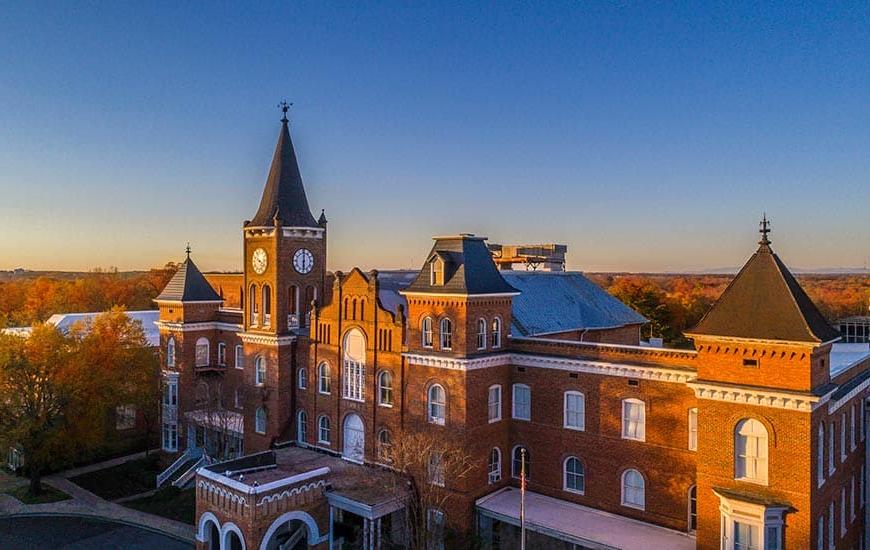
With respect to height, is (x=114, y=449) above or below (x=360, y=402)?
below

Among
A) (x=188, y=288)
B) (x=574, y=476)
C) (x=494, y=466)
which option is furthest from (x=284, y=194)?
(x=574, y=476)

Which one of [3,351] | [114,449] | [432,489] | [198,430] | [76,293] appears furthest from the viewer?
[76,293]

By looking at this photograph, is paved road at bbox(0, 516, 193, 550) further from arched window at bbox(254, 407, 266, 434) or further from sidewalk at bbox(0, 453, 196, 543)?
arched window at bbox(254, 407, 266, 434)

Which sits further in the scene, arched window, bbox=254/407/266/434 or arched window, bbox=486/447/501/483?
arched window, bbox=254/407/266/434

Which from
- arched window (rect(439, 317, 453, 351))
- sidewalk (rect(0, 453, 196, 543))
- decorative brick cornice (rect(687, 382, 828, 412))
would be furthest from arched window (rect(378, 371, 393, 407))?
decorative brick cornice (rect(687, 382, 828, 412))

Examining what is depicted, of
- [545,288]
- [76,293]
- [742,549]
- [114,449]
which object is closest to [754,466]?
[742,549]

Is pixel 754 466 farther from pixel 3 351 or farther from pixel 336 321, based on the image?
pixel 3 351
